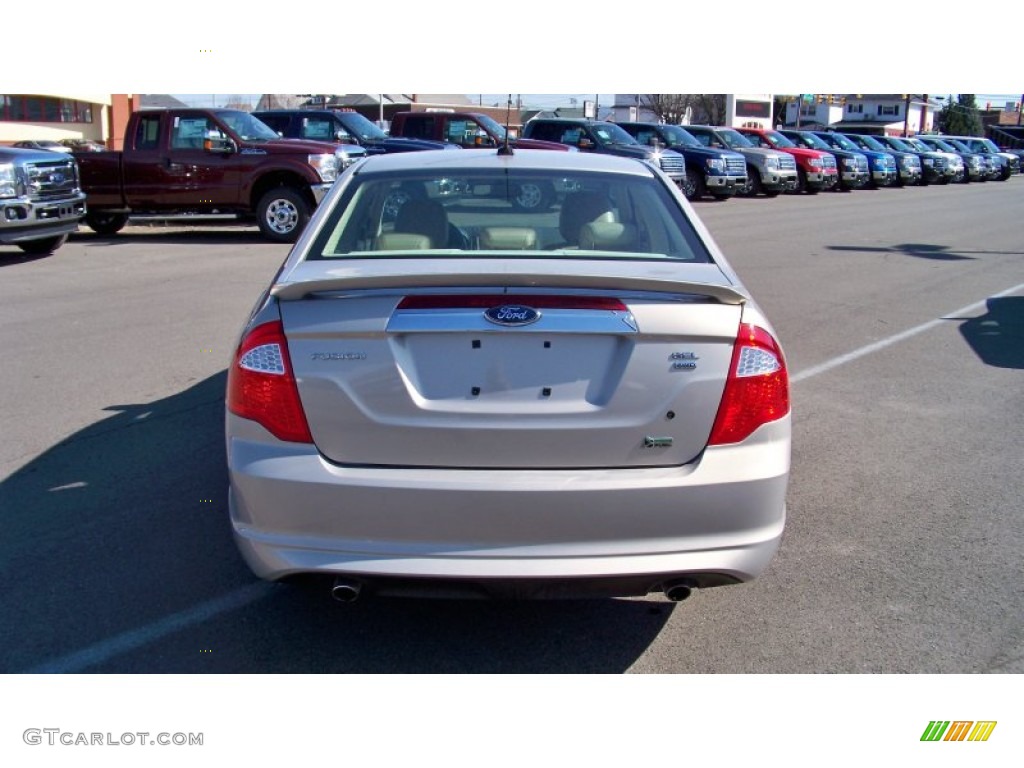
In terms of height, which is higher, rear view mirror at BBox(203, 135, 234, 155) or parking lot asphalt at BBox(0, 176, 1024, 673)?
rear view mirror at BBox(203, 135, 234, 155)

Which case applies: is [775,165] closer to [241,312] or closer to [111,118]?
[241,312]

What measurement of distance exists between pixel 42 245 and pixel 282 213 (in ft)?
11.2

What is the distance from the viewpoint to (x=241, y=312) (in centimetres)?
948

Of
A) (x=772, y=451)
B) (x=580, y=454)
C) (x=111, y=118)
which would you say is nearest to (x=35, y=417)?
(x=580, y=454)

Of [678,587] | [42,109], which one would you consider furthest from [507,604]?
[42,109]

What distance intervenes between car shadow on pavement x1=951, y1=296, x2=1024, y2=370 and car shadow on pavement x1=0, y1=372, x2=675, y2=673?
5682mm

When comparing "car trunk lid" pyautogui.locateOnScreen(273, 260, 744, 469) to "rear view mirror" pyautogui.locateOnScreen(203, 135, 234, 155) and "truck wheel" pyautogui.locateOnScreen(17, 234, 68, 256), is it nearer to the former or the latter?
"truck wheel" pyautogui.locateOnScreen(17, 234, 68, 256)

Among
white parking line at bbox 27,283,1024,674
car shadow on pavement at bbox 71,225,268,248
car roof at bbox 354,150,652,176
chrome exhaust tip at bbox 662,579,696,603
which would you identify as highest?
car roof at bbox 354,150,652,176

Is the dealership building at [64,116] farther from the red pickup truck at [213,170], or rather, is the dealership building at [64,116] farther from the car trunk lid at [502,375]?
the car trunk lid at [502,375]

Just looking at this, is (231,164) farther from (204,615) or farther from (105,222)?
(204,615)

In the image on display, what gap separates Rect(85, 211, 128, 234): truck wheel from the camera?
16281 millimetres

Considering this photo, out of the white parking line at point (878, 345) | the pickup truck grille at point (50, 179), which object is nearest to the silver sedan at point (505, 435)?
the white parking line at point (878, 345)

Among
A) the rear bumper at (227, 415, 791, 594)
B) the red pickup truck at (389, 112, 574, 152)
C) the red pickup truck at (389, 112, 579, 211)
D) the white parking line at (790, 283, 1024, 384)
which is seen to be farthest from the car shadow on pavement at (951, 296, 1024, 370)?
the red pickup truck at (389, 112, 574, 152)

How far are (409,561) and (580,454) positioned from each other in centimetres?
62
